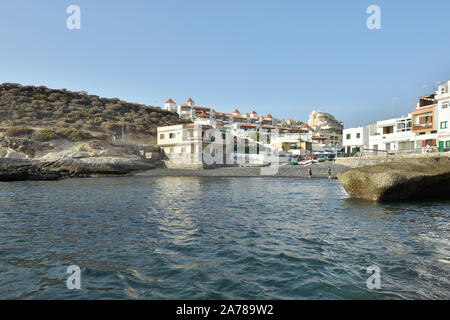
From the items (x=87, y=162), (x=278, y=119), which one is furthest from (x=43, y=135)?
(x=278, y=119)

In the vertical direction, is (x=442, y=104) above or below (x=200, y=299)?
above

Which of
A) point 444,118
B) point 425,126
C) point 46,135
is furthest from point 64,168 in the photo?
point 444,118

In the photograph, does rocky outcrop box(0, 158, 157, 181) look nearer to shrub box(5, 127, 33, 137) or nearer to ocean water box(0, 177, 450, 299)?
shrub box(5, 127, 33, 137)

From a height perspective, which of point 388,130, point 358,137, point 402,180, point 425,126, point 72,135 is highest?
point 388,130

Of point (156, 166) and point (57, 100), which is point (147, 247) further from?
point (57, 100)

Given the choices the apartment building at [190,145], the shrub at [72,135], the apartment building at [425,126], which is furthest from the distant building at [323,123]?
the shrub at [72,135]

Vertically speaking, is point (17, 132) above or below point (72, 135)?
above

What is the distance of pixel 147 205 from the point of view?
14312mm

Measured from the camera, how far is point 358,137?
5919cm

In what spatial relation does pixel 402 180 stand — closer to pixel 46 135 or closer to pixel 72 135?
pixel 72 135

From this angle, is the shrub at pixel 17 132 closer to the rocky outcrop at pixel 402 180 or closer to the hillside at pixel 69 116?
the hillside at pixel 69 116

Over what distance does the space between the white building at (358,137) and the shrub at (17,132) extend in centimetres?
6819

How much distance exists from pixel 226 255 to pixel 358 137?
6102 centimetres

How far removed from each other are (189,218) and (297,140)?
7347 centimetres
